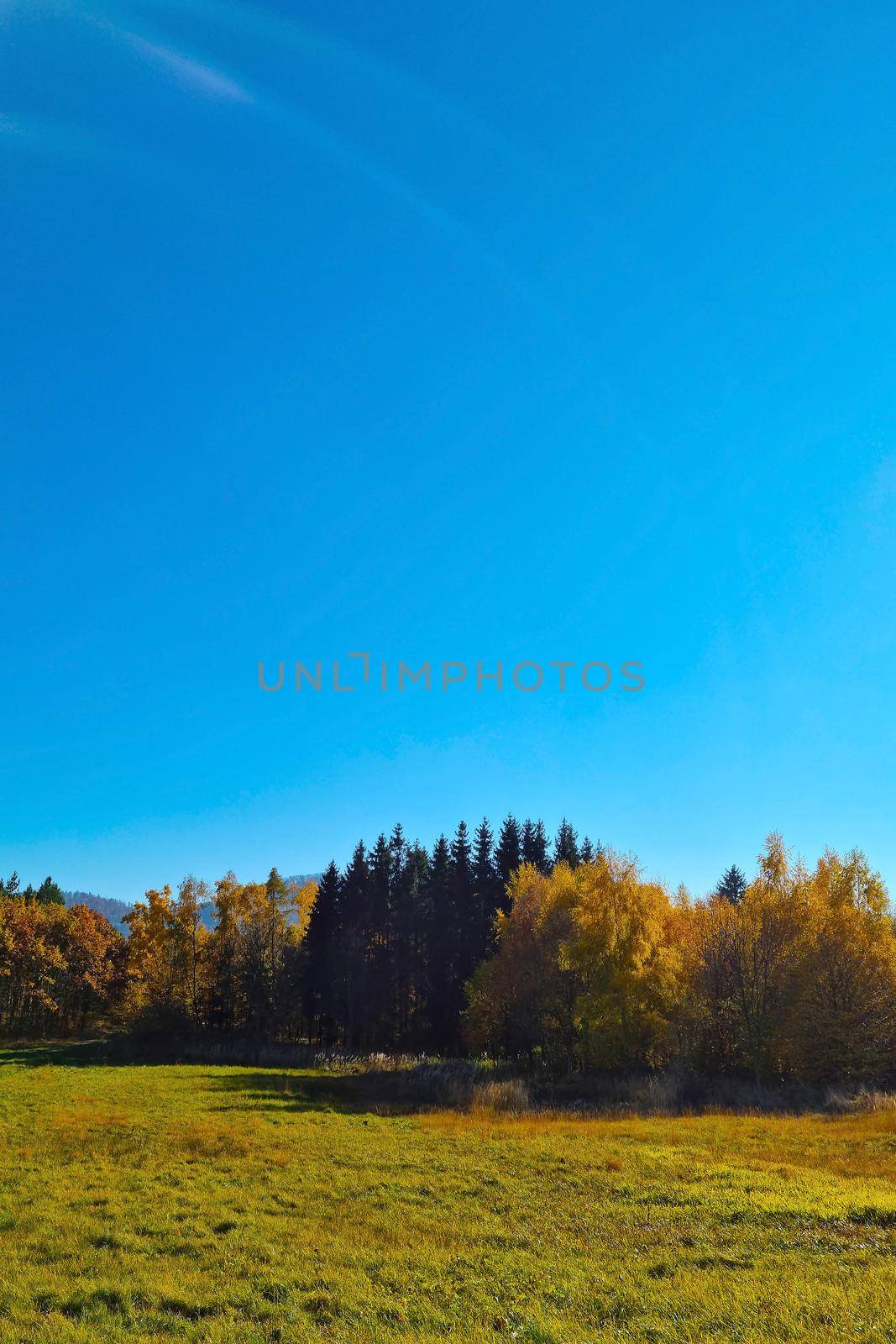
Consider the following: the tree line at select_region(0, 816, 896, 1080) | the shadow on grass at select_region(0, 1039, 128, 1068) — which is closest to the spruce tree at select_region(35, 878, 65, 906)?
the tree line at select_region(0, 816, 896, 1080)

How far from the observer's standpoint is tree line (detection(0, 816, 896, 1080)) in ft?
155

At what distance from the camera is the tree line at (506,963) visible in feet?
155

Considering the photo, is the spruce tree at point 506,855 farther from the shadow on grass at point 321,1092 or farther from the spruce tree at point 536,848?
the shadow on grass at point 321,1092

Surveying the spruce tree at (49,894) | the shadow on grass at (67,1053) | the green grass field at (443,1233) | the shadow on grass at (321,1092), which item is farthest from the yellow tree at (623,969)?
the spruce tree at (49,894)

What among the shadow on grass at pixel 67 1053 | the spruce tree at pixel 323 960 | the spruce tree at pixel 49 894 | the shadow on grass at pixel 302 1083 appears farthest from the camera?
the spruce tree at pixel 49 894

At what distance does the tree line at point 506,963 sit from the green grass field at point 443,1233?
2045 centimetres

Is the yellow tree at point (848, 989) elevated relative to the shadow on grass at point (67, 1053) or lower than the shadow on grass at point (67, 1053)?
elevated

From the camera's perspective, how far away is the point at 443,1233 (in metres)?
14.5

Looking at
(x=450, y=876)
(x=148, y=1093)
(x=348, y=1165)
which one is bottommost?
(x=148, y=1093)

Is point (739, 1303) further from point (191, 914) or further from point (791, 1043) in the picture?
point (191, 914)

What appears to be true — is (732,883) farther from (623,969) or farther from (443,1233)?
(443,1233)

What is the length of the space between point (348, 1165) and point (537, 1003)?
37.6 meters

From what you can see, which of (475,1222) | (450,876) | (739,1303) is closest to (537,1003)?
(450,876)

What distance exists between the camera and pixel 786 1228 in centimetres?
1415
